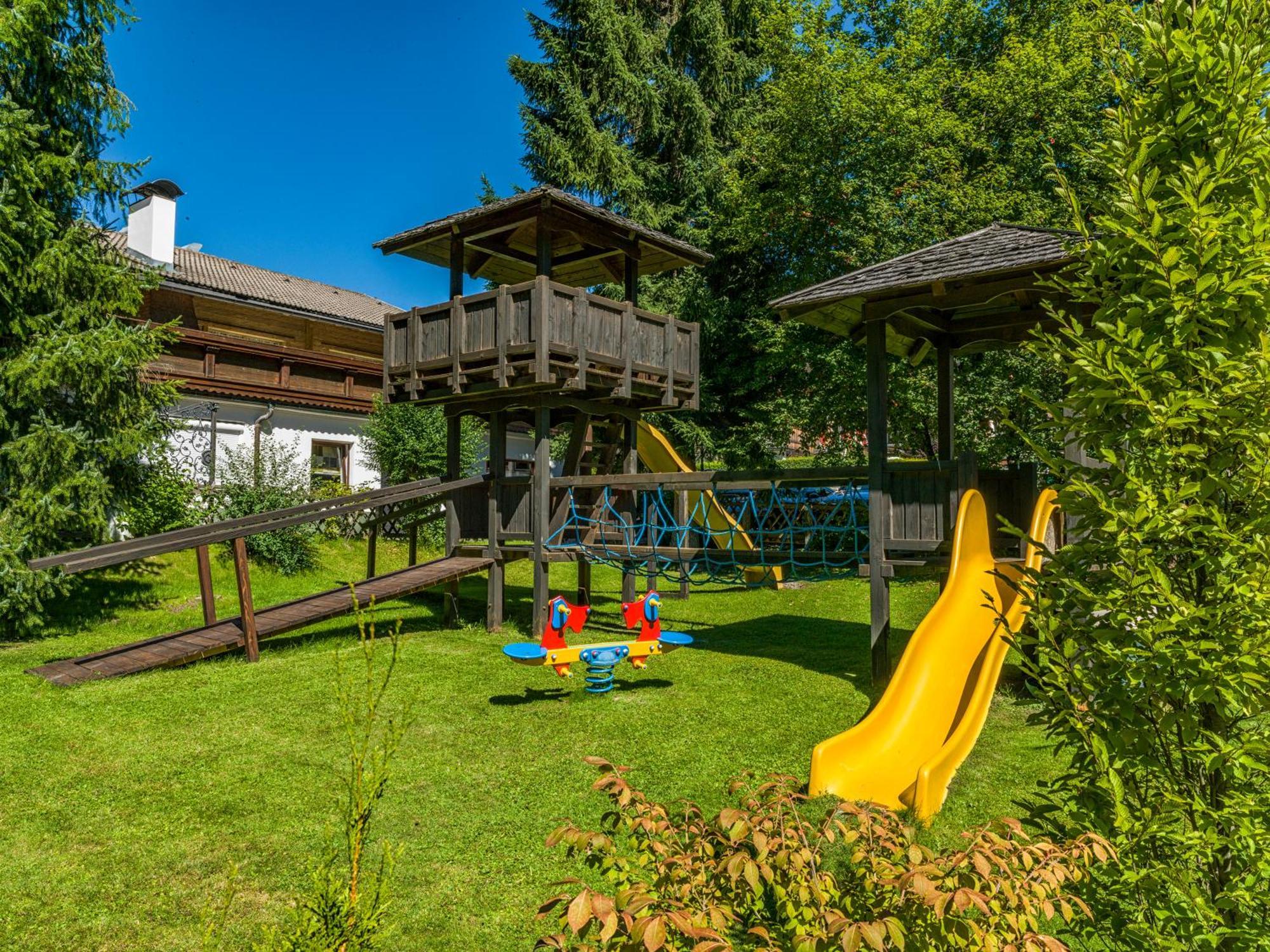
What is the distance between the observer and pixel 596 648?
955cm

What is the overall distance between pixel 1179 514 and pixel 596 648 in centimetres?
735

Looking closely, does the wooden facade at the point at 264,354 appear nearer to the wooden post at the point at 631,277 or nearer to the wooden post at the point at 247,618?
the wooden post at the point at 247,618

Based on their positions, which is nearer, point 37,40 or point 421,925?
point 421,925

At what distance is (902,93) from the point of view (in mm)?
22609

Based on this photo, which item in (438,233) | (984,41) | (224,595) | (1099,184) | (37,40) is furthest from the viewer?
(984,41)

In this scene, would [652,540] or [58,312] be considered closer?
[652,540]

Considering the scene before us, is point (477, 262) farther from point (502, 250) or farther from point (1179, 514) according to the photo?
point (1179, 514)

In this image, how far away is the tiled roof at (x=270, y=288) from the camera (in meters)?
24.1

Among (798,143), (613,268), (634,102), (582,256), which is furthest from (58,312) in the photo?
(634,102)

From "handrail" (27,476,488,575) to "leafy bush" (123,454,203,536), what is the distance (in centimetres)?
567

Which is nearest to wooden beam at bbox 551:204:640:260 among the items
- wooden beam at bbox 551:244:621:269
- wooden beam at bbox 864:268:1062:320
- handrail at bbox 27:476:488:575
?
wooden beam at bbox 551:244:621:269

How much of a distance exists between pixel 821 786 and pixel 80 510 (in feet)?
40.7

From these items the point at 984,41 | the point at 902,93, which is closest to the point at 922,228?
the point at 902,93

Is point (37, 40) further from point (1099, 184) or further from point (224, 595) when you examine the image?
point (1099, 184)
